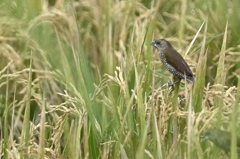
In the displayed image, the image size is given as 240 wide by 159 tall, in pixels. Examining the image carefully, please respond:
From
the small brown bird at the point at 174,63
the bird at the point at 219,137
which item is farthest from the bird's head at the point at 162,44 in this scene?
the bird at the point at 219,137

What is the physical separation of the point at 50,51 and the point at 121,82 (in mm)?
691

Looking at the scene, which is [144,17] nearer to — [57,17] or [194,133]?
[57,17]

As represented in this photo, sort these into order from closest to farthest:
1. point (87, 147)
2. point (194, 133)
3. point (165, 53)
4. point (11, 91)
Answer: point (194, 133) → point (87, 147) → point (165, 53) → point (11, 91)

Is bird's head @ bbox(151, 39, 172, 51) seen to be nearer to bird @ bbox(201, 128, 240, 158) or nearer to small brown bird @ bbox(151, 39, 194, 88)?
small brown bird @ bbox(151, 39, 194, 88)

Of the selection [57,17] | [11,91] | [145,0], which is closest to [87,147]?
[11,91]

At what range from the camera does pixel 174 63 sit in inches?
105

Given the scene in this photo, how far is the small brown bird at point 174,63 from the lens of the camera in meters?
2.59

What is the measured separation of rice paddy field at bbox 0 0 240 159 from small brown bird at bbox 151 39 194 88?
1.5 inches

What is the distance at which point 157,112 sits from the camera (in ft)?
Answer: 7.88

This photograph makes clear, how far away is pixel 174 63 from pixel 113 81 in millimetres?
283

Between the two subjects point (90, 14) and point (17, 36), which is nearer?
point (17, 36)

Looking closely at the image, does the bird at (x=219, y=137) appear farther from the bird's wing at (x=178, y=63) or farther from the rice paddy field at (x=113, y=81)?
the bird's wing at (x=178, y=63)

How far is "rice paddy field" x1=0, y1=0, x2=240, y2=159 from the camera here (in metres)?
2.28

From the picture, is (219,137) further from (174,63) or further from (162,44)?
(162,44)
